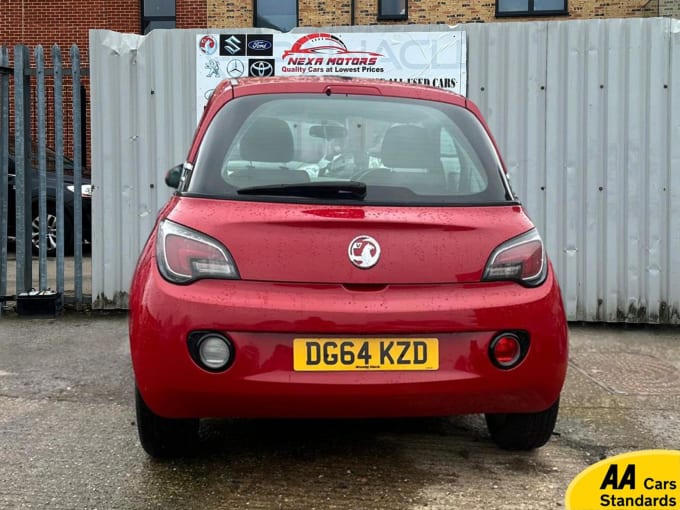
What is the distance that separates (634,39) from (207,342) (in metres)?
5.23

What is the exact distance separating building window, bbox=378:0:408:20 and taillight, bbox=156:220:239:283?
1314 centimetres

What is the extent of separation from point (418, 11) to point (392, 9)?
1.79 ft

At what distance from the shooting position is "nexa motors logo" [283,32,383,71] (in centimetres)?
674

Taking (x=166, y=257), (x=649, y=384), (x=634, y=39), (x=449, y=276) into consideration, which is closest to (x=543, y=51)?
(x=634, y=39)

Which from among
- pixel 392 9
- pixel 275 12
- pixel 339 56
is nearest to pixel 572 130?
pixel 339 56

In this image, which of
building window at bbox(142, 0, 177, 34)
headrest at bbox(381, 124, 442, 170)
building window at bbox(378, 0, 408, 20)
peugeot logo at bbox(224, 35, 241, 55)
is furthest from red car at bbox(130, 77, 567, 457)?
building window at bbox(142, 0, 177, 34)

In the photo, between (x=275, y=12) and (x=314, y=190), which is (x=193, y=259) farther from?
(x=275, y=12)

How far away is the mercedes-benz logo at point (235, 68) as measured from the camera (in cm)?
671

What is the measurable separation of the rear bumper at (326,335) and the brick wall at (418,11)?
12916 mm

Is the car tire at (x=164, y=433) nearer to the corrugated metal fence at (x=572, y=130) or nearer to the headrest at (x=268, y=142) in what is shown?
the headrest at (x=268, y=142)

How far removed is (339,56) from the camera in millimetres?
6785

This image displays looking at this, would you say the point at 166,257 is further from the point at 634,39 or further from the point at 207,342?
the point at 634,39

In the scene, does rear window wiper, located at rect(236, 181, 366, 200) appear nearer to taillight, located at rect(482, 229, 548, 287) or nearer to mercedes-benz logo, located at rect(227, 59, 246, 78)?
taillight, located at rect(482, 229, 548, 287)

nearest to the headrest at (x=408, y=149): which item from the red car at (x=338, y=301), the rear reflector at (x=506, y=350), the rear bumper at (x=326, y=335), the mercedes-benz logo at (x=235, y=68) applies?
the red car at (x=338, y=301)
